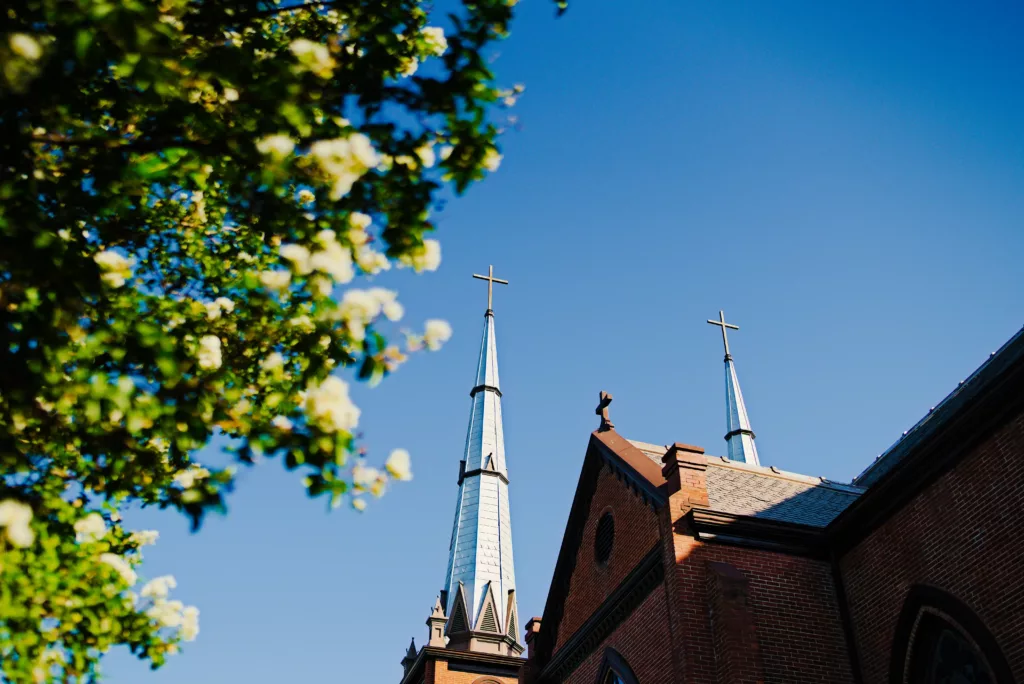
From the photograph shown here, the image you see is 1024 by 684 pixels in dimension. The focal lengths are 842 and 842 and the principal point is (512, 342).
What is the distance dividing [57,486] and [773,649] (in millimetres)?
11627

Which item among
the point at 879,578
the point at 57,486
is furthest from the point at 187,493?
the point at 879,578

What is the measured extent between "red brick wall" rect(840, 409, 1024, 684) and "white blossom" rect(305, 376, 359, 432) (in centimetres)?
1046

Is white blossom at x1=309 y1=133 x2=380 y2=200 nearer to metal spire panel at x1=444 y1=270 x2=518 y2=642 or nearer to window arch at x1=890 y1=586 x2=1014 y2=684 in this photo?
window arch at x1=890 y1=586 x2=1014 y2=684

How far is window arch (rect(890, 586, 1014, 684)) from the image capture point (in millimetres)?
11742

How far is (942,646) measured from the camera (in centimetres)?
1276

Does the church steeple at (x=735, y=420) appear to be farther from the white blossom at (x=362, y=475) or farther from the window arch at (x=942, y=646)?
the white blossom at (x=362, y=475)

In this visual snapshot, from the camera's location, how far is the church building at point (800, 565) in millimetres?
12148

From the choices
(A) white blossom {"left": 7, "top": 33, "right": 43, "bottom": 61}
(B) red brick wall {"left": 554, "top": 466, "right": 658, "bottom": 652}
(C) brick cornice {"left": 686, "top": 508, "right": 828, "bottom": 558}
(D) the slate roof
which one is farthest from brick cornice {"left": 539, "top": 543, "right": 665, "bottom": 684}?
(A) white blossom {"left": 7, "top": 33, "right": 43, "bottom": 61}

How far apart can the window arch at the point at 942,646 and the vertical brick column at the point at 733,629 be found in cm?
223

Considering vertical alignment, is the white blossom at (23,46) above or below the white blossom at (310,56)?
below

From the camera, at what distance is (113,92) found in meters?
5.69

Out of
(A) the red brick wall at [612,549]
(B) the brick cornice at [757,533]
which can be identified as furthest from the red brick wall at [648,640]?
(B) the brick cornice at [757,533]

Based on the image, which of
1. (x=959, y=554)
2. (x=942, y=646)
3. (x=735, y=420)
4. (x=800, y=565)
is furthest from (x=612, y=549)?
(x=735, y=420)

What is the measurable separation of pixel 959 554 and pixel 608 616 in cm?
689
